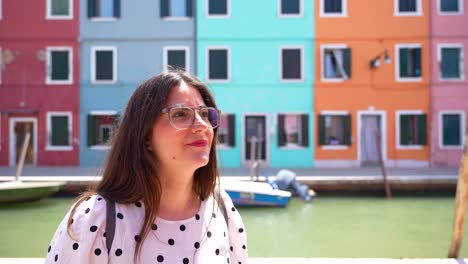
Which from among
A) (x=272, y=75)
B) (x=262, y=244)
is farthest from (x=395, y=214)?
(x=272, y=75)

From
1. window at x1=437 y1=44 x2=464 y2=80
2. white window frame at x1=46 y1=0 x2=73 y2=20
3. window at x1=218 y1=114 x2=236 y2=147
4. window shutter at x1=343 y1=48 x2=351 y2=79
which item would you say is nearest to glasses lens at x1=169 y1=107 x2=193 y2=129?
window at x1=218 y1=114 x2=236 y2=147

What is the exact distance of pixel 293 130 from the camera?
18.3 meters

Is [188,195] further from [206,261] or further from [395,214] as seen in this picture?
[395,214]

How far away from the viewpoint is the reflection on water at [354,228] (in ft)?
25.4

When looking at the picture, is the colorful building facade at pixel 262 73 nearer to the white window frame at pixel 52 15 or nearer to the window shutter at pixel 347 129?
the window shutter at pixel 347 129

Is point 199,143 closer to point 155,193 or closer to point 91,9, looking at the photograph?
point 155,193

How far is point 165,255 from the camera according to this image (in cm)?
139

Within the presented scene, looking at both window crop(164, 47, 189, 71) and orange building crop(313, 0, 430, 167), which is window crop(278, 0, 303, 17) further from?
window crop(164, 47, 189, 71)

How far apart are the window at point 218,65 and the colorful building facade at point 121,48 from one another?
0.68m

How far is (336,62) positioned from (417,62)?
9.59 ft

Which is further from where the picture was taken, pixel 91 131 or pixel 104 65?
pixel 104 65

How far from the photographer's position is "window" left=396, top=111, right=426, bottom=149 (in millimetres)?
17875

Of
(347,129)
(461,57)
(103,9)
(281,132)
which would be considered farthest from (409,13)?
(103,9)

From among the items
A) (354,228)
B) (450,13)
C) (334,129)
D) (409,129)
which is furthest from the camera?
(334,129)
